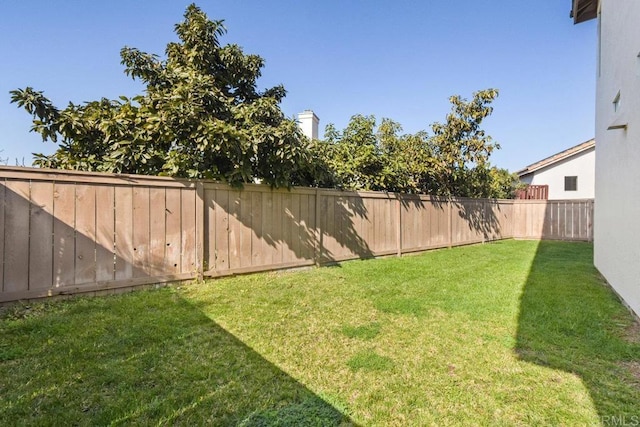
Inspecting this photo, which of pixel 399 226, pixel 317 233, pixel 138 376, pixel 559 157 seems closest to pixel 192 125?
pixel 317 233

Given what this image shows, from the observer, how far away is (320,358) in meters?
2.70

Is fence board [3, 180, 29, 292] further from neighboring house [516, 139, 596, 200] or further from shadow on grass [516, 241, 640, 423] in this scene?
neighboring house [516, 139, 596, 200]

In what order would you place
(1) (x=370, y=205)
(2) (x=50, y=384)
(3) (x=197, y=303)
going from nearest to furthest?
(2) (x=50, y=384)
(3) (x=197, y=303)
(1) (x=370, y=205)

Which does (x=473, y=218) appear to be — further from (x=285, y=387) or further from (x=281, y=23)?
(x=285, y=387)

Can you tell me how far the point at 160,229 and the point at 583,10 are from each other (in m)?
9.89

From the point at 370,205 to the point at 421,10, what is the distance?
512cm

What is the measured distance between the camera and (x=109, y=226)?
4.16m

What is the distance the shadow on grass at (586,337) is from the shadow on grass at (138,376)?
5.81 ft

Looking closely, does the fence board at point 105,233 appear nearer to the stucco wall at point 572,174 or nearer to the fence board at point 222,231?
the fence board at point 222,231

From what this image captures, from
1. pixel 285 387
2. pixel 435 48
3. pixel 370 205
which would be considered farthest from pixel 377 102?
pixel 285 387

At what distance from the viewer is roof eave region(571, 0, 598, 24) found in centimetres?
704

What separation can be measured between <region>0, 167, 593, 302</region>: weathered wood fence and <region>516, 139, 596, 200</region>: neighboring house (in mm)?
13912

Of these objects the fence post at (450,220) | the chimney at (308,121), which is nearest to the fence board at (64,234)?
the fence post at (450,220)

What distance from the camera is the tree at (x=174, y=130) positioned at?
4.70 metres
